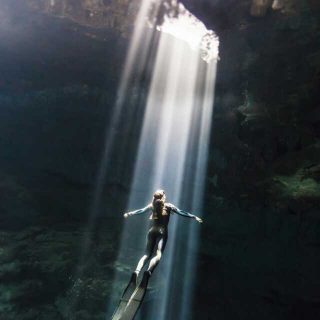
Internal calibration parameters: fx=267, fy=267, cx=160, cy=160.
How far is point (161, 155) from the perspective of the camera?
43.8 ft

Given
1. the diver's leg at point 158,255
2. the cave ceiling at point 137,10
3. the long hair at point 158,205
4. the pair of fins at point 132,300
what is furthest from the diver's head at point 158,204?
the cave ceiling at point 137,10

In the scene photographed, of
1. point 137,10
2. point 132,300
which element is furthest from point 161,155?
point 132,300

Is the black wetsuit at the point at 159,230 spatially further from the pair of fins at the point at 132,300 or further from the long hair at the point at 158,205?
the pair of fins at the point at 132,300

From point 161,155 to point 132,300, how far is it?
356 inches

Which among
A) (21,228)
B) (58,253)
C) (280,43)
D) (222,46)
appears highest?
(222,46)

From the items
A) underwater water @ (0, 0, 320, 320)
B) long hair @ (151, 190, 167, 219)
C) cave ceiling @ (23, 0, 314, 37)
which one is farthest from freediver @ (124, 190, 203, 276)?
cave ceiling @ (23, 0, 314, 37)

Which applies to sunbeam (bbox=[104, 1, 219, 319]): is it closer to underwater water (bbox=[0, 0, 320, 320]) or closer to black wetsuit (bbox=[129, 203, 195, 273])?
underwater water (bbox=[0, 0, 320, 320])

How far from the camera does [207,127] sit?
1194 centimetres

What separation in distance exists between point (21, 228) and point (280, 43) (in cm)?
1405

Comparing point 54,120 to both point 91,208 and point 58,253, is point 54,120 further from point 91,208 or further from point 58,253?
point 58,253

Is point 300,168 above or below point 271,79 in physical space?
below

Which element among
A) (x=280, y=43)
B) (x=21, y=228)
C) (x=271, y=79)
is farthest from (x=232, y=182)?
(x=21, y=228)

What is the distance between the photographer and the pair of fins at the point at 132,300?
14.8 feet

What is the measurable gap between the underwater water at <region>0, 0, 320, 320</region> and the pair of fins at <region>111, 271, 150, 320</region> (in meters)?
7.00
